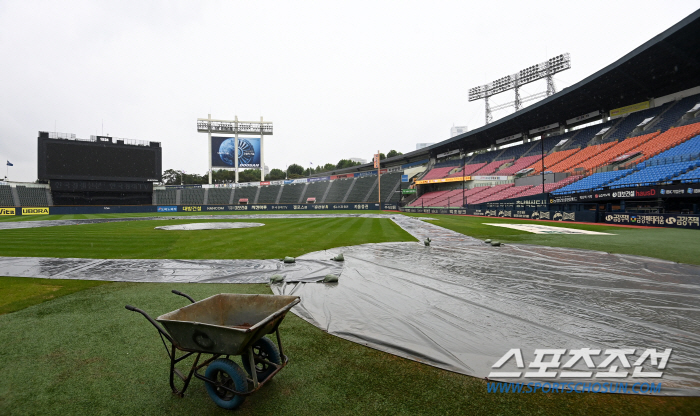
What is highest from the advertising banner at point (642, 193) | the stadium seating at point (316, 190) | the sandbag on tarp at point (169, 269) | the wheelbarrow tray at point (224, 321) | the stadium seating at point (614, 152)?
the stadium seating at point (614, 152)

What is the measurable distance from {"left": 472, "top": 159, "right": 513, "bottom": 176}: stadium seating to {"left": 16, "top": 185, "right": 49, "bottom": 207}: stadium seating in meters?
73.6

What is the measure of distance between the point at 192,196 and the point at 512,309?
71.4m

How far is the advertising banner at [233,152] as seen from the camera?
68500 mm

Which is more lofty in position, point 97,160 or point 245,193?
point 97,160

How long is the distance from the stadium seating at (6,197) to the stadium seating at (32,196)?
1.02m

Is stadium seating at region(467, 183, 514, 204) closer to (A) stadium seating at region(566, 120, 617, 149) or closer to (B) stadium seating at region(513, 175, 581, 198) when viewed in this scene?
(B) stadium seating at region(513, 175, 581, 198)

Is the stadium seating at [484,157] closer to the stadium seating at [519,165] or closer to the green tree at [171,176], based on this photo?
the stadium seating at [519,165]

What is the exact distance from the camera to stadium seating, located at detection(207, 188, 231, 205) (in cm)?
6706

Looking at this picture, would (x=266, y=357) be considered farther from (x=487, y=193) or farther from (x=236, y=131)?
(x=236, y=131)

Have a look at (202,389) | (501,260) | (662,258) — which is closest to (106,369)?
(202,389)

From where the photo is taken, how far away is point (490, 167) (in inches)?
2020

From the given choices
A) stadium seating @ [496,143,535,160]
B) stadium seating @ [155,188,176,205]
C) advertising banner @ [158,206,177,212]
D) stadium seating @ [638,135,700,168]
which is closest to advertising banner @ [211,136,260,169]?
stadium seating @ [155,188,176,205]

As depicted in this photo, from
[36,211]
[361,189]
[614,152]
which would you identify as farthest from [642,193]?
[36,211]

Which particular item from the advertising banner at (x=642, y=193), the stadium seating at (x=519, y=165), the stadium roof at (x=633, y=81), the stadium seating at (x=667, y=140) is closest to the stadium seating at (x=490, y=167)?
the stadium seating at (x=519, y=165)
